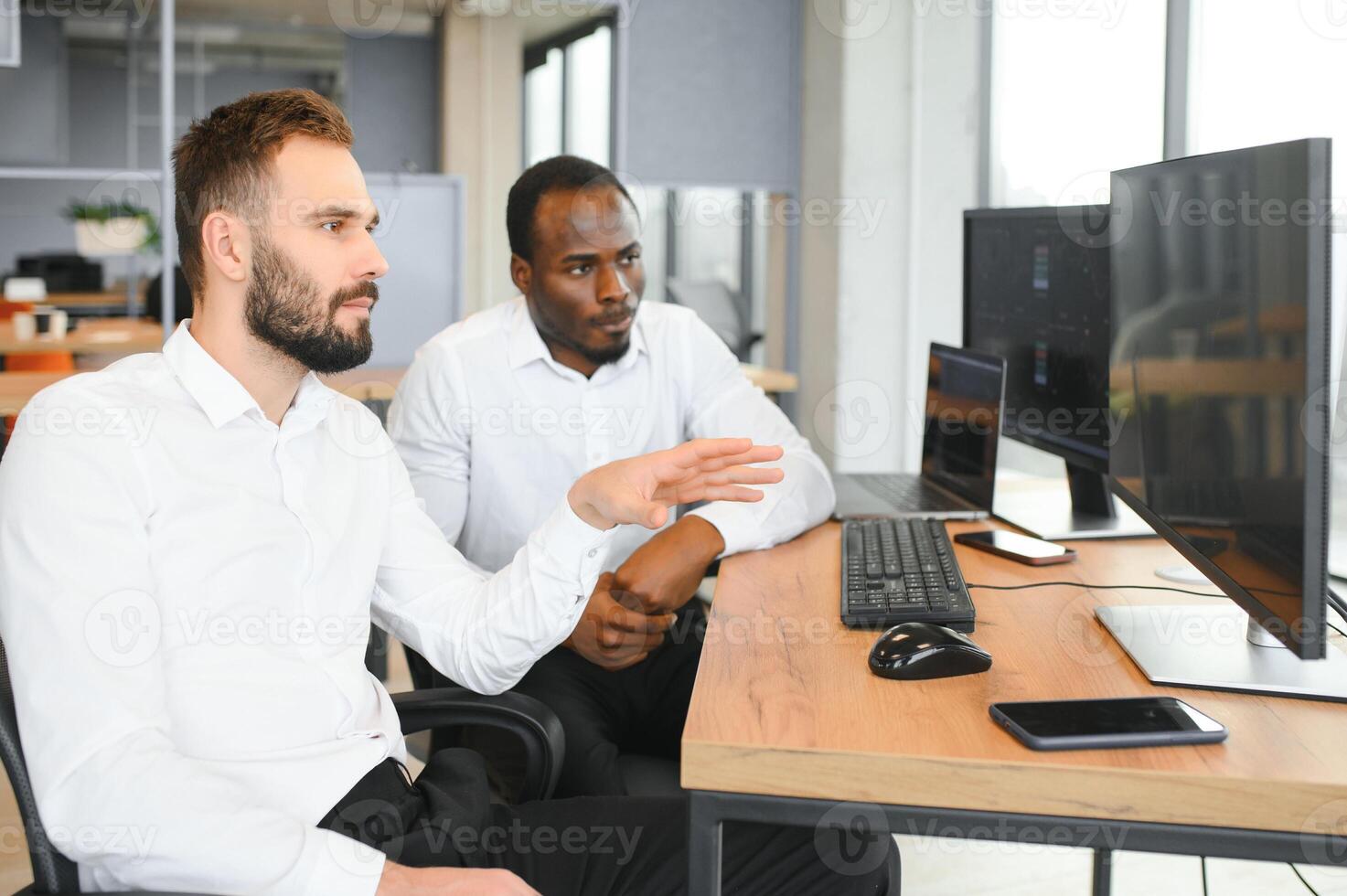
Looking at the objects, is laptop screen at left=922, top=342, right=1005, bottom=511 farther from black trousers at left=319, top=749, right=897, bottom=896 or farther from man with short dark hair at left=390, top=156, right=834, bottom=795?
black trousers at left=319, top=749, right=897, bottom=896

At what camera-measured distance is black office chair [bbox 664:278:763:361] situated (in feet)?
19.1

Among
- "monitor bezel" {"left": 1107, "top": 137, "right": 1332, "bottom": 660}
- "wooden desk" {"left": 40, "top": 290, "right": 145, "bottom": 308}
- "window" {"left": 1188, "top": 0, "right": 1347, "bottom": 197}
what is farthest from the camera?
"wooden desk" {"left": 40, "top": 290, "right": 145, "bottom": 308}

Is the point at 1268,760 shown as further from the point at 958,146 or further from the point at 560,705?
the point at 958,146

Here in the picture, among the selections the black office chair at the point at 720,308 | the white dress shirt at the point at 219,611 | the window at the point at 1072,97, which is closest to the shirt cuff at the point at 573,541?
the white dress shirt at the point at 219,611

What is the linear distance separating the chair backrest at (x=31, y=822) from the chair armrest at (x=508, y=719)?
0.44 meters

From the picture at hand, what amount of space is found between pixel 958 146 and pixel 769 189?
677 millimetres

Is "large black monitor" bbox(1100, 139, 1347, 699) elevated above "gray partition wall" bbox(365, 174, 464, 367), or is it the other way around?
"gray partition wall" bbox(365, 174, 464, 367)

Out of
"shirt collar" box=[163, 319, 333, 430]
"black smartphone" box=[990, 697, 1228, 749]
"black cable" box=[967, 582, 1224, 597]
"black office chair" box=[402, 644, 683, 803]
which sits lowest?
"black office chair" box=[402, 644, 683, 803]

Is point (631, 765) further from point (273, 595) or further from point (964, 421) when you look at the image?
point (964, 421)

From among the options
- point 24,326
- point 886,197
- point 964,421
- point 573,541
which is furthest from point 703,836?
point 24,326

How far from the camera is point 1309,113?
2.41 m

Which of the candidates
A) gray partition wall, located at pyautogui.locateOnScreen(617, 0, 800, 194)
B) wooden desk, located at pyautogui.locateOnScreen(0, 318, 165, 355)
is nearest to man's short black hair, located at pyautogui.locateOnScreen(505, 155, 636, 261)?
gray partition wall, located at pyautogui.locateOnScreen(617, 0, 800, 194)

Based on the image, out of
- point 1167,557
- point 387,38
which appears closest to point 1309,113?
point 1167,557

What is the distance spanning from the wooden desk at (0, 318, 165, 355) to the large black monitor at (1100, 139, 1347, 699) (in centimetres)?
382
